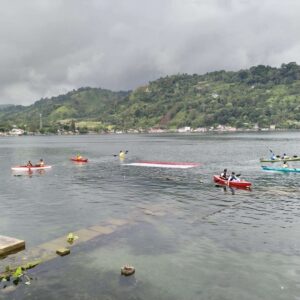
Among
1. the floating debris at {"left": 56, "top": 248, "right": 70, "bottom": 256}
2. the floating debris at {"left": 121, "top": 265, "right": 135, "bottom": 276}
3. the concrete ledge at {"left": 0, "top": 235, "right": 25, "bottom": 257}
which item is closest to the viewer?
the floating debris at {"left": 121, "top": 265, "right": 135, "bottom": 276}

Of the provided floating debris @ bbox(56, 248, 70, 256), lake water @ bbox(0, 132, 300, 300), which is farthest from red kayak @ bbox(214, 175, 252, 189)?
floating debris @ bbox(56, 248, 70, 256)

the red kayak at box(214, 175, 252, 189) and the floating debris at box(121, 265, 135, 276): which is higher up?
the red kayak at box(214, 175, 252, 189)

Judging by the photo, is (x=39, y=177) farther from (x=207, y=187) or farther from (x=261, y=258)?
(x=261, y=258)

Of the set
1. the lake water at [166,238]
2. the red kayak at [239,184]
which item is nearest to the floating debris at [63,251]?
the lake water at [166,238]

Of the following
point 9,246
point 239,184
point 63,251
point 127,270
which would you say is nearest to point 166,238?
point 127,270

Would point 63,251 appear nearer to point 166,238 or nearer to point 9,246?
point 9,246

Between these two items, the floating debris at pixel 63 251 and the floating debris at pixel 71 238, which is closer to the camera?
the floating debris at pixel 63 251

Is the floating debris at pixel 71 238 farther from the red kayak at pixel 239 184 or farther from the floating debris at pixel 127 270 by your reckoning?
the red kayak at pixel 239 184

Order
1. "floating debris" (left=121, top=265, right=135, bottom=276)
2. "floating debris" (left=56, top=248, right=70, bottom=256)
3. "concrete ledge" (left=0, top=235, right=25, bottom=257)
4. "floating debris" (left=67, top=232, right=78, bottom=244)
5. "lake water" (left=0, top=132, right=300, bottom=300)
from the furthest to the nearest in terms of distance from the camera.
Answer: "floating debris" (left=67, top=232, right=78, bottom=244)
"concrete ledge" (left=0, top=235, right=25, bottom=257)
"floating debris" (left=56, top=248, right=70, bottom=256)
"floating debris" (left=121, top=265, right=135, bottom=276)
"lake water" (left=0, top=132, right=300, bottom=300)

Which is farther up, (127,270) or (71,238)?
(71,238)

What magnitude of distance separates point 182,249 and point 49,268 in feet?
39.4

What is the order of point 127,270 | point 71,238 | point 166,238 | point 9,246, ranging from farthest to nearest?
point 166,238
point 71,238
point 9,246
point 127,270

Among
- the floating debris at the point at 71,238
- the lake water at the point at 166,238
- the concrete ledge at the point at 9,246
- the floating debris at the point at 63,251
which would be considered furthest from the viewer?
the floating debris at the point at 71,238

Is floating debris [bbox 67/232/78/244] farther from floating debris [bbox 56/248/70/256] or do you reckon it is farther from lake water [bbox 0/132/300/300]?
floating debris [bbox 56/248/70/256]
